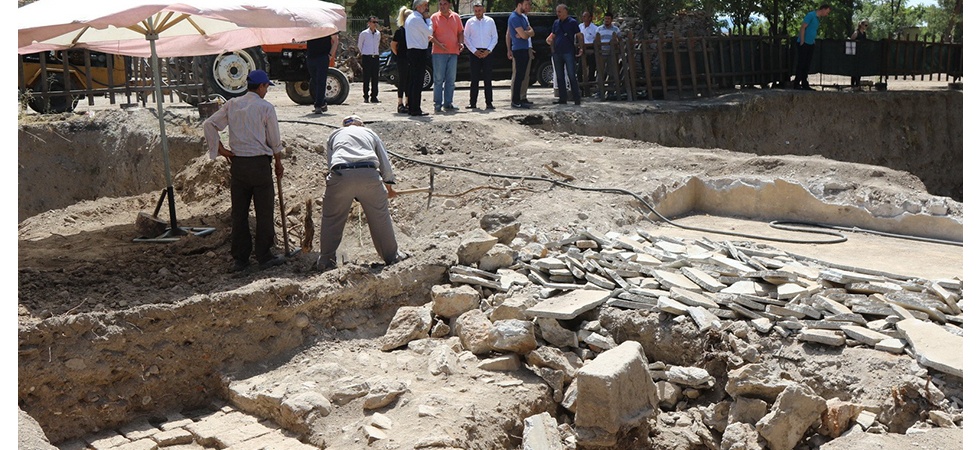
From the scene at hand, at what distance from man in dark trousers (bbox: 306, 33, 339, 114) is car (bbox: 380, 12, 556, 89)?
5165mm

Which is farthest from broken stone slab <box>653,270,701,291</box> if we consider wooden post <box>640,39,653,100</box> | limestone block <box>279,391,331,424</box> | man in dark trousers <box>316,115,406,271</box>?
wooden post <box>640,39,653,100</box>

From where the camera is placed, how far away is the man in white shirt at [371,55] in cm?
1506

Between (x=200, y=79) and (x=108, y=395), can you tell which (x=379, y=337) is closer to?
(x=108, y=395)

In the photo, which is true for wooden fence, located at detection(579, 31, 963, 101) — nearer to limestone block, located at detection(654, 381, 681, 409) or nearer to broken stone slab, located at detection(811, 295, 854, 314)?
broken stone slab, located at detection(811, 295, 854, 314)

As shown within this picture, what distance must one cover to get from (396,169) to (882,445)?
6.57 metres

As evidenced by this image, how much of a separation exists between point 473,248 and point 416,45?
213 inches

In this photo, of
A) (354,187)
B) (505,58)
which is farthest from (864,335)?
(505,58)

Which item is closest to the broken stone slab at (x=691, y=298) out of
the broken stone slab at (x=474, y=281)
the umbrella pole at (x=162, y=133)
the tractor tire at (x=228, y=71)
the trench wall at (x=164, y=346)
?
the broken stone slab at (x=474, y=281)

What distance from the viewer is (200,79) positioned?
14211mm

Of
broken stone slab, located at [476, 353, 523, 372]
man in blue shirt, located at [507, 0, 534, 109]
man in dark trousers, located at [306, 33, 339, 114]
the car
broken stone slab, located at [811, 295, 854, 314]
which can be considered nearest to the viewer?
broken stone slab, located at [811, 295, 854, 314]

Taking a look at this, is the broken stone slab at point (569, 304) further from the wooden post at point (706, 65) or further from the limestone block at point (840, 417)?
the wooden post at point (706, 65)

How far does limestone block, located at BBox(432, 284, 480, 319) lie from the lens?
7.12 metres

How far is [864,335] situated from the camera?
606 cm

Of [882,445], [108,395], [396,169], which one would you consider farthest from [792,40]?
[108,395]
